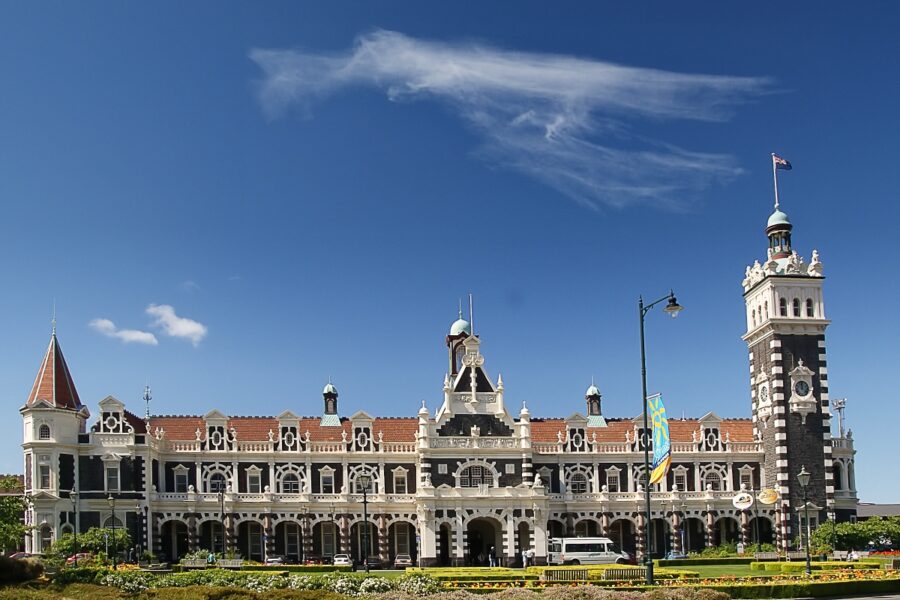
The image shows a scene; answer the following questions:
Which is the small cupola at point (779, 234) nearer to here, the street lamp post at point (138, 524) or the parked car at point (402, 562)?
the parked car at point (402, 562)

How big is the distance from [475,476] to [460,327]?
51.1ft

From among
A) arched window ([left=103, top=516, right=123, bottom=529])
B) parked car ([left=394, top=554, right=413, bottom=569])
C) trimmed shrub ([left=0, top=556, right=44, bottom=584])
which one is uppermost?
trimmed shrub ([left=0, top=556, right=44, bottom=584])

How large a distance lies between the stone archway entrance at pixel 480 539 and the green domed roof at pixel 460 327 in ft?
56.2

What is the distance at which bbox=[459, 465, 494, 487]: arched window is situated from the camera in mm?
85188

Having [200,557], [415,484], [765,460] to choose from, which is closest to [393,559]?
Answer: [415,484]

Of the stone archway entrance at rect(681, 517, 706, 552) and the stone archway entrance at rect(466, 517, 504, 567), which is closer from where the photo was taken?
the stone archway entrance at rect(466, 517, 504, 567)

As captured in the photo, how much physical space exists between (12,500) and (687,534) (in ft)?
177

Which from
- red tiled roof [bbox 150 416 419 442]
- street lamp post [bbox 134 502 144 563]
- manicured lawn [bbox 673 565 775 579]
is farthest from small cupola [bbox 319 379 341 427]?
manicured lawn [bbox 673 565 775 579]

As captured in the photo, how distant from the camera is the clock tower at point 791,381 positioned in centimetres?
8625

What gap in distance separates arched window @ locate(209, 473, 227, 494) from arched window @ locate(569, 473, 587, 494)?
1092 inches

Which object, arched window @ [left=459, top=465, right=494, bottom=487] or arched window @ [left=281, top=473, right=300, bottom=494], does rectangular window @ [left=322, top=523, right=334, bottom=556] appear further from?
arched window @ [left=459, top=465, right=494, bottom=487]

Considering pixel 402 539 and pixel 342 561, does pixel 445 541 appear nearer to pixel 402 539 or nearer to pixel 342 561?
pixel 402 539

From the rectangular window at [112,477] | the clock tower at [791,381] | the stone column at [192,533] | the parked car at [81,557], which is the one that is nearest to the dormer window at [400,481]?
the stone column at [192,533]

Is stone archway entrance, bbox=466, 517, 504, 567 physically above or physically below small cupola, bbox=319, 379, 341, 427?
below
